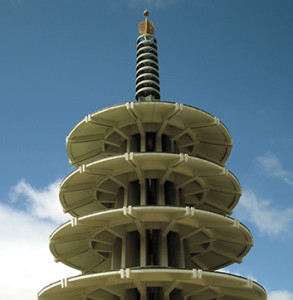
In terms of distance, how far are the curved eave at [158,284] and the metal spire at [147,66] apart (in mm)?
20473

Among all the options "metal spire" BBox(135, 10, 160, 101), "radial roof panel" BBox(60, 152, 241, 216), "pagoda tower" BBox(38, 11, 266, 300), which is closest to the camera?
"pagoda tower" BBox(38, 11, 266, 300)

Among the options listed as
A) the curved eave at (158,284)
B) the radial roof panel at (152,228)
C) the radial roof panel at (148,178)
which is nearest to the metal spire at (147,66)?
the radial roof panel at (148,178)

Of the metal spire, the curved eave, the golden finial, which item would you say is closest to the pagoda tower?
the curved eave

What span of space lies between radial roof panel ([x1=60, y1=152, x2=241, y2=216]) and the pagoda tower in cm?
9

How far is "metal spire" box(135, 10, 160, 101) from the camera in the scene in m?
48.4

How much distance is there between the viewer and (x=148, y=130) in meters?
41.2

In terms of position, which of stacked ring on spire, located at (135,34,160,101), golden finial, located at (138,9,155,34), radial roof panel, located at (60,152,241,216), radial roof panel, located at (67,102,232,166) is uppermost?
golden finial, located at (138,9,155,34)

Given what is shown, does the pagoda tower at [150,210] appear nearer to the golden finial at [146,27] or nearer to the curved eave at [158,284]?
the curved eave at [158,284]

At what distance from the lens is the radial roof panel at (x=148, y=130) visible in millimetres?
38562

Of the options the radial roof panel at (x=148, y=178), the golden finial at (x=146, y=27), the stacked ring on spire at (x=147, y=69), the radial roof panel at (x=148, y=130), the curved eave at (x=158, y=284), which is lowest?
the curved eave at (x=158, y=284)

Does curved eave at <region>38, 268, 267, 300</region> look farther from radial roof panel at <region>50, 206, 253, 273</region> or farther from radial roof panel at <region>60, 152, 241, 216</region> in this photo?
radial roof panel at <region>60, 152, 241, 216</region>

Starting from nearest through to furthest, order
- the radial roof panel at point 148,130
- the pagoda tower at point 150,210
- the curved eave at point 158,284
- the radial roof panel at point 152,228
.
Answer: the curved eave at point 158,284, the pagoda tower at point 150,210, the radial roof panel at point 152,228, the radial roof panel at point 148,130

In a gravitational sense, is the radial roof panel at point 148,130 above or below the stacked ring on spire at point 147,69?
below

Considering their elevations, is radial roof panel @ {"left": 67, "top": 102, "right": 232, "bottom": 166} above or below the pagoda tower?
above
